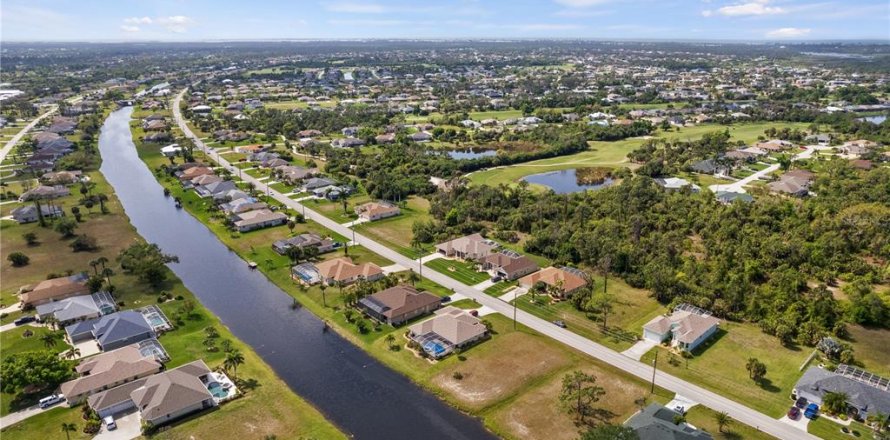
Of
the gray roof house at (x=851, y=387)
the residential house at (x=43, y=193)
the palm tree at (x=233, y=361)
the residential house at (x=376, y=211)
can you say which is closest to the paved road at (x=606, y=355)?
the gray roof house at (x=851, y=387)

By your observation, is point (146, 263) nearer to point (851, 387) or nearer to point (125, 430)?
point (125, 430)

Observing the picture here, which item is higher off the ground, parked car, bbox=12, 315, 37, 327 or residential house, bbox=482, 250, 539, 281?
residential house, bbox=482, 250, 539, 281

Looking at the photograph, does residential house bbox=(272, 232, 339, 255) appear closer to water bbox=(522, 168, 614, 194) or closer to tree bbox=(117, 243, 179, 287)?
tree bbox=(117, 243, 179, 287)

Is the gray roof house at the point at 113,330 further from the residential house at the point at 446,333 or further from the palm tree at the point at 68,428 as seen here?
the residential house at the point at 446,333

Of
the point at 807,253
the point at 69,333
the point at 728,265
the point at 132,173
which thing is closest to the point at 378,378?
the point at 69,333

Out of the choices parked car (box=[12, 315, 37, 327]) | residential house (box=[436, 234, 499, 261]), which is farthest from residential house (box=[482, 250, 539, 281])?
parked car (box=[12, 315, 37, 327])

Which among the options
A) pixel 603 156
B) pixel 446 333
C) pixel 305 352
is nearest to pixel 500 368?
pixel 446 333
